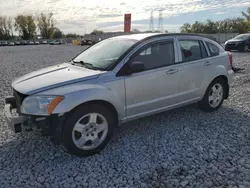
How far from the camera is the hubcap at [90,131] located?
314 cm

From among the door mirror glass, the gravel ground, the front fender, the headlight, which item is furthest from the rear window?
the headlight

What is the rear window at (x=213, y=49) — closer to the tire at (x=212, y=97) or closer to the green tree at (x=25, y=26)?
the tire at (x=212, y=97)

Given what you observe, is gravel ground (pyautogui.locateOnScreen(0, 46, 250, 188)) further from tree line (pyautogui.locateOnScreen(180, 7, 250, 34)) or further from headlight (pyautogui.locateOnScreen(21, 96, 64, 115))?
tree line (pyautogui.locateOnScreen(180, 7, 250, 34))

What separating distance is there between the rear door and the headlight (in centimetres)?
224

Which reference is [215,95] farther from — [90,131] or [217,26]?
[217,26]

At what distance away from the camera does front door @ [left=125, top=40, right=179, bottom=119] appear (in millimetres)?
3564

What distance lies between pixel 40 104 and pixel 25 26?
88084 millimetres

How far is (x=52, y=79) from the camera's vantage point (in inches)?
130

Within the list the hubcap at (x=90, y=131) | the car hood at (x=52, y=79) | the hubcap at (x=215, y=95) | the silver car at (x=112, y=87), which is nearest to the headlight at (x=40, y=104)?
the silver car at (x=112, y=87)

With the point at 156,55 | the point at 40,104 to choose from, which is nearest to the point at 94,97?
the point at 40,104

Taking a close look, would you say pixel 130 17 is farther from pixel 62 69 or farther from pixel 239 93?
pixel 62 69

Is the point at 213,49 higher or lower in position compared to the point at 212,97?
higher

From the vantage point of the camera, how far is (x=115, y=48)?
3.91 meters

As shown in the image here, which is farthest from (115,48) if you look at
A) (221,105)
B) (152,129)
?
(221,105)
